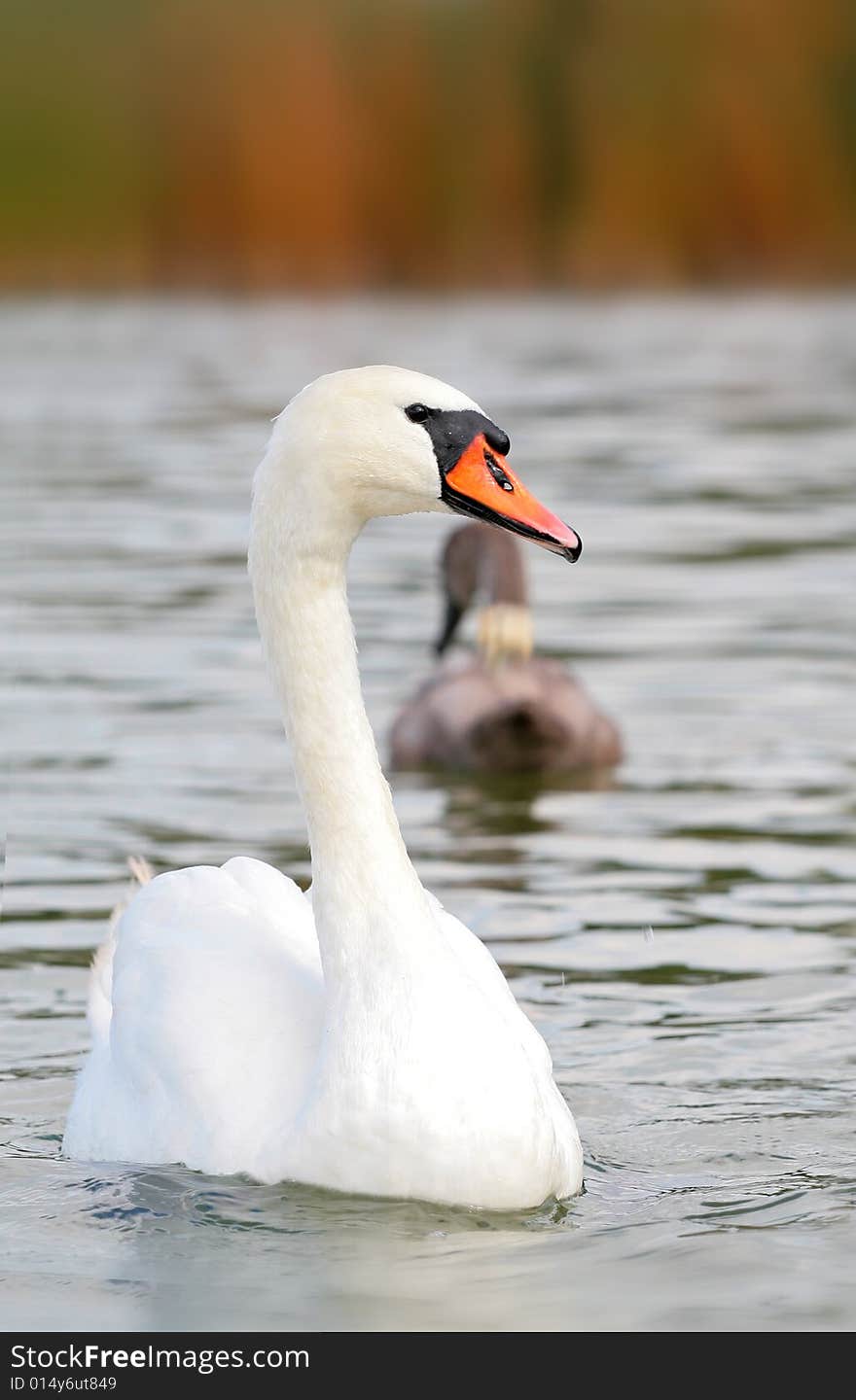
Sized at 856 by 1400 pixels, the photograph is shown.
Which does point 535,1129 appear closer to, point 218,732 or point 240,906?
point 240,906

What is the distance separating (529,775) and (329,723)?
5.68m

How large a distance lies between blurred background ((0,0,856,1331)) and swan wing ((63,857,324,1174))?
0.32 ft

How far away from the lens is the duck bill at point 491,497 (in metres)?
6.00

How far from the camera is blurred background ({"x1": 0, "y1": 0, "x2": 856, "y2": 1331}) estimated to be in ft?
19.4

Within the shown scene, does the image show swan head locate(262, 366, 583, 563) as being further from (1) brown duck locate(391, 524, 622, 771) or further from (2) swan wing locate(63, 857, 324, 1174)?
(1) brown duck locate(391, 524, 622, 771)

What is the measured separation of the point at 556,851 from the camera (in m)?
10.2

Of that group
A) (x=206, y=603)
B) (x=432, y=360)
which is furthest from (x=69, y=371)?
(x=206, y=603)

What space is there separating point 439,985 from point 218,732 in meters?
5.95

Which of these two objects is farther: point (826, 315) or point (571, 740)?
point (826, 315)

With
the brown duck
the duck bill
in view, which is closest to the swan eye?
the duck bill

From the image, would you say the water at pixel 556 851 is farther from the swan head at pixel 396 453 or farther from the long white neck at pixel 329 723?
the swan head at pixel 396 453

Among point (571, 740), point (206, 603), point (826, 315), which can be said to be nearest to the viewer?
point (571, 740)

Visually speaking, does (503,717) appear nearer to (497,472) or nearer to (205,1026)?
(205,1026)
